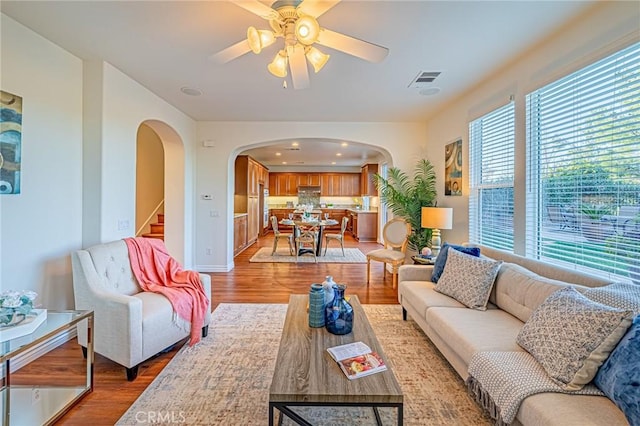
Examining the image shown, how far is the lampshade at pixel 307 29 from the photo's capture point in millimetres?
1695

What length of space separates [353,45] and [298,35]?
0.36 meters

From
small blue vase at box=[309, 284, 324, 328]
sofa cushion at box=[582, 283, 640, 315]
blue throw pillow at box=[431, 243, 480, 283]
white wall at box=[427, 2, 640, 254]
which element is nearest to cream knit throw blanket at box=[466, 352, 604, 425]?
sofa cushion at box=[582, 283, 640, 315]

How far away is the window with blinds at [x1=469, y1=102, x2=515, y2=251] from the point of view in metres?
3.17

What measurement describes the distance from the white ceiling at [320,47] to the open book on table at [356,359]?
84.7 inches

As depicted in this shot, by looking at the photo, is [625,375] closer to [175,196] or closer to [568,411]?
[568,411]

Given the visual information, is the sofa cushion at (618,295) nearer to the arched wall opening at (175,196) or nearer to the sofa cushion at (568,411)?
the sofa cushion at (568,411)

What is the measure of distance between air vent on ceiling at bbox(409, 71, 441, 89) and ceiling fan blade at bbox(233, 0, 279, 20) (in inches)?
79.8

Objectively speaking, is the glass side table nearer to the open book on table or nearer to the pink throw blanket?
the pink throw blanket

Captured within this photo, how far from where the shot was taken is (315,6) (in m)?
1.73

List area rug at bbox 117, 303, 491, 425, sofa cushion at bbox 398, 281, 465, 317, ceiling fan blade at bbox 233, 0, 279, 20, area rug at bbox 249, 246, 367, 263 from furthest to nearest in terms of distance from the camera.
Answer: area rug at bbox 249, 246, 367, 263
sofa cushion at bbox 398, 281, 465, 317
area rug at bbox 117, 303, 491, 425
ceiling fan blade at bbox 233, 0, 279, 20

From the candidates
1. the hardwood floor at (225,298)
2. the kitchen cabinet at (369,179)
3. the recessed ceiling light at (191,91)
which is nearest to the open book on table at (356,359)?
the hardwood floor at (225,298)

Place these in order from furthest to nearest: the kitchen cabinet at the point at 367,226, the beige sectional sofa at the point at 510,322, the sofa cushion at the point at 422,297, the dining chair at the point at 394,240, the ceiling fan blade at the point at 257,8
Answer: the kitchen cabinet at the point at 367,226
the dining chair at the point at 394,240
the sofa cushion at the point at 422,297
the ceiling fan blade at the point at 257,8
the beige sectional sofa at the point at 510,322

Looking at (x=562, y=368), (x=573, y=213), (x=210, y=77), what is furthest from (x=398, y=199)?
(x=562, y=368)

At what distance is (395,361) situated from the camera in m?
2.42
